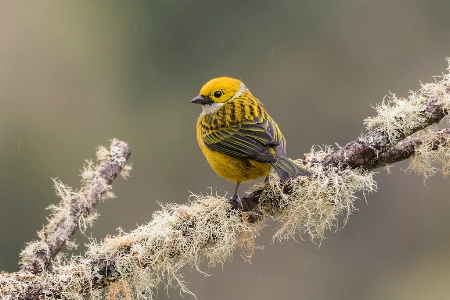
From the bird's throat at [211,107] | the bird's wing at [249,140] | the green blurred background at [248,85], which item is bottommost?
the bird's wing at [249,140]

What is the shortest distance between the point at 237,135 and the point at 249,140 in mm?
158

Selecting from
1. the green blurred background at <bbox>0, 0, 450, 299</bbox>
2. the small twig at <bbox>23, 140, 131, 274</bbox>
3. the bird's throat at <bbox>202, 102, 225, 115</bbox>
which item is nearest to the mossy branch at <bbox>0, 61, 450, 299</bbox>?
the small twig at <bbox>23, 140, 131, 274</bbox>

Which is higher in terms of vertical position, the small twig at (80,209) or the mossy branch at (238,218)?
the small twig at (80,209)

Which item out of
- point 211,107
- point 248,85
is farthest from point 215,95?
point 248,85

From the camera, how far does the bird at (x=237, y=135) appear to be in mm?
5062

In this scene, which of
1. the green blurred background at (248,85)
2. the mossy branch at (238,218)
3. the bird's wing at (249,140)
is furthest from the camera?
the green blurred background at (248,85)

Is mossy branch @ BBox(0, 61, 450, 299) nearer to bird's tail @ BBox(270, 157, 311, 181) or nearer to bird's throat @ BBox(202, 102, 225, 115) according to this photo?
bird's tail @ BBox(270, 157, 311, 181)

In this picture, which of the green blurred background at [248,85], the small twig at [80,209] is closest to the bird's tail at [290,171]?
the small twig at [80,209]

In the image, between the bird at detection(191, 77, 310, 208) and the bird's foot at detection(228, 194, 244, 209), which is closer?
the bird's foot at detection(228, 194, 244, 209)

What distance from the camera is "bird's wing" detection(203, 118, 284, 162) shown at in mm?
5035

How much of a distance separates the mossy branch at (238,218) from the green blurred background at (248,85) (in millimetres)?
18512

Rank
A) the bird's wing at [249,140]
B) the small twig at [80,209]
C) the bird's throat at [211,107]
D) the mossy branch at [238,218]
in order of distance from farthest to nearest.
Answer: the bird's throat at [211,107] < the bird's wing at [249,140] < the small twig at [80,209] < the mossy branch at [238,218]

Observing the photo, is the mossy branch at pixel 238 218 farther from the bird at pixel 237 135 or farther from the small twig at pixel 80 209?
the bird at pixel 237 135

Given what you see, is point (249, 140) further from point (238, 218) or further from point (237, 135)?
point (238, 218)
